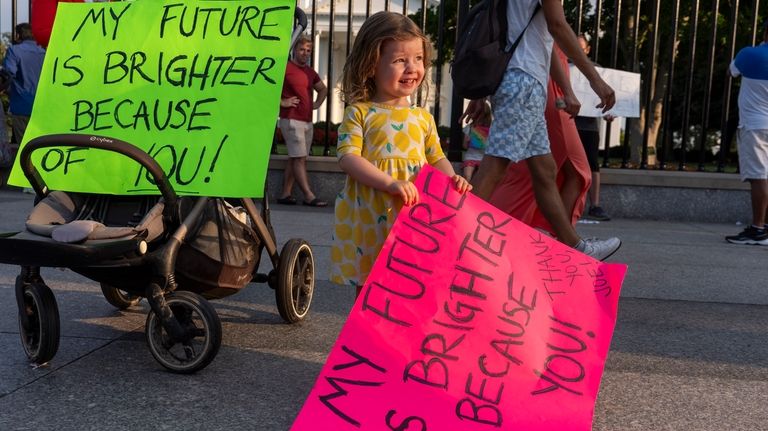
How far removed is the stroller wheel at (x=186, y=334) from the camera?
3170 millimetres

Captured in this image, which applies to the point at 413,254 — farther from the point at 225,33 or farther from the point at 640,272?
the point at 640,272

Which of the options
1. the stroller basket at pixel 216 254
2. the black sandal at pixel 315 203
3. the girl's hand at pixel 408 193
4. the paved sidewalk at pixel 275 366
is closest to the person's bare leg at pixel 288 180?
the black sandal at pixel 315 203

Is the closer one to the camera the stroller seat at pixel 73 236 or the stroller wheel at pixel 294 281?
the stroller seat at pixel 73 236

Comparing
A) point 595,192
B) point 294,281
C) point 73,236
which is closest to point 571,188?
point 294,281

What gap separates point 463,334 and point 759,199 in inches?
208

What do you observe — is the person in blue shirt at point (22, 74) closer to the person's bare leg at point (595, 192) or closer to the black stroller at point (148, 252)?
the person's bare leg at point (595, 192)

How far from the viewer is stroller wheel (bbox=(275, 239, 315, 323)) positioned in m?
3.85

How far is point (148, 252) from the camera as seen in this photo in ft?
10.9

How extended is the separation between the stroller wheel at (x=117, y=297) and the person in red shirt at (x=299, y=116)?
494 centimetres

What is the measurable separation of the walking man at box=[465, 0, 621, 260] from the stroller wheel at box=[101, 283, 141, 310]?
173 cm

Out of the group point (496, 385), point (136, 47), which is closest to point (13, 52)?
point (136, 47)

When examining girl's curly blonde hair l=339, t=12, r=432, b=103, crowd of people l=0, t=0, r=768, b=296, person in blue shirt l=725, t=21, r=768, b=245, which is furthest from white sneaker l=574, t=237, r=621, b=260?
person in blue shirt l=725, t=21, r=768, b=245

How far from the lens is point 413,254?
2805mm

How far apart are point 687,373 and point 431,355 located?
1242 mm
